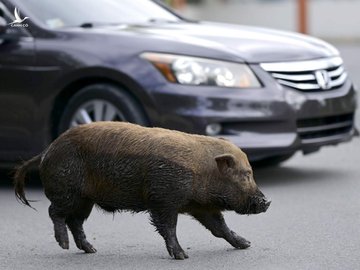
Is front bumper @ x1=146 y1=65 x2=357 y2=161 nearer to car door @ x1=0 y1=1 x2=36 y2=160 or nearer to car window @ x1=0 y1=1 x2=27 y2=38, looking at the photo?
car door @ x1=0 y1=1 x2=36 y2=160

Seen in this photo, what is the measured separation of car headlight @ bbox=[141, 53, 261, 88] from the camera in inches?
260

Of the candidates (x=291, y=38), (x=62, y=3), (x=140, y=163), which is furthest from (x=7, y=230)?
(x=291, y=38)

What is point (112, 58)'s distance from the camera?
22.1 ft

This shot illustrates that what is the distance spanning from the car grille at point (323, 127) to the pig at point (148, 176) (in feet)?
7.49

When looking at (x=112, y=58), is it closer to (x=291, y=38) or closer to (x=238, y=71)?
(x=238, y=71)

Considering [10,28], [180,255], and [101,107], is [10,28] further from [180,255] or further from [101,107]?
[180,255]

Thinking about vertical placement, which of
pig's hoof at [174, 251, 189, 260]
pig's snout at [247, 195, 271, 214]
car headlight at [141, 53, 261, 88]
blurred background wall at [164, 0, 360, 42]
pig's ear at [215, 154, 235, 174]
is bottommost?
blurred background wall at [164, 0, 360, 42]

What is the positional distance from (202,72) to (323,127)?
118cm

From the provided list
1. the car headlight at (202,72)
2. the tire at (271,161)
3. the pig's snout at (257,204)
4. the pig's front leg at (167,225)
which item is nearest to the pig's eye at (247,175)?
the pig's snout at (257,204)

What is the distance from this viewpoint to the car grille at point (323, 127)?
6855 mm

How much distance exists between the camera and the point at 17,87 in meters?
6.91

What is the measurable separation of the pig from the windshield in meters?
2.69

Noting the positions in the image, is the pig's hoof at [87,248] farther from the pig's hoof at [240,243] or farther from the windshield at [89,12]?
the windshield at [89,12]

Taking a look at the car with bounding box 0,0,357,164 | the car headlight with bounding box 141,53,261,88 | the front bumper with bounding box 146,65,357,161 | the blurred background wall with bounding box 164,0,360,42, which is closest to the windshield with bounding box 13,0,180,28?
the car with bounding box 0,0,357,164
